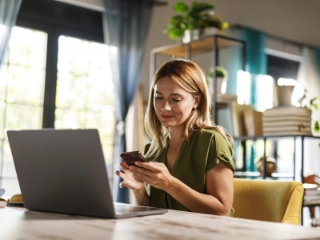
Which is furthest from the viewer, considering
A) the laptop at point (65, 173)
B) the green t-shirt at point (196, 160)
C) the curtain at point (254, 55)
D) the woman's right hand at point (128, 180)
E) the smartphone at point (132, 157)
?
the curtain at point (254, 55)

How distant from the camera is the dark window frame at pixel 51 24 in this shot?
4.25 m

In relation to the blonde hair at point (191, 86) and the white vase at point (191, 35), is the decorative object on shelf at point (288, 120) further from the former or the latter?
the blonde hair at point (191, 86)

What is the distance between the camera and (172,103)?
1.76m

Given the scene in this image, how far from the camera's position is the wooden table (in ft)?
2.81

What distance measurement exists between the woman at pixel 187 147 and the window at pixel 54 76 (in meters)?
2.58

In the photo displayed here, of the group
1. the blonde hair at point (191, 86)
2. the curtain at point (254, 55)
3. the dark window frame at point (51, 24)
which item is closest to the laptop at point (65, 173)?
the blonde hair at point (191, 86)

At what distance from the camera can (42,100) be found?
14.3 feet

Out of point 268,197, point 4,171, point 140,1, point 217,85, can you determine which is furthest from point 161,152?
point 140,1

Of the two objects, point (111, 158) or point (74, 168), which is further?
point (111, 158)

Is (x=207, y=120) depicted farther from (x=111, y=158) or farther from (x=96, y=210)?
(x=111, y=158)

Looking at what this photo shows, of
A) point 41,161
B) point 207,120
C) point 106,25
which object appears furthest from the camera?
point 106,25

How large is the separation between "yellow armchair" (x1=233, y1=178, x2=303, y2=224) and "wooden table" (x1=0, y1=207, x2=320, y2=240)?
1.67 ft

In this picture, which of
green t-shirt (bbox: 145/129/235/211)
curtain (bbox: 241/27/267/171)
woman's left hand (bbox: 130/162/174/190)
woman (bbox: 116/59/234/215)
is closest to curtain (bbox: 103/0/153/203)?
curtain (bbox: 241/27/267/171)

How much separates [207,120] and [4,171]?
280 centimetres
